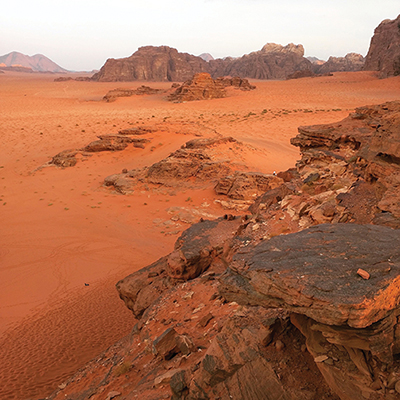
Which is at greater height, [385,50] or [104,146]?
[385,50]

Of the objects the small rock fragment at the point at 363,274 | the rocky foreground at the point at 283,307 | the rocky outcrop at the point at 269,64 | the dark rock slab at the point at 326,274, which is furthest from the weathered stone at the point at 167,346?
the rocky outcrop at the point at 269,64

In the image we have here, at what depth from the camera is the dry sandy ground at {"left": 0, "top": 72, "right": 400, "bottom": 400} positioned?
612cm

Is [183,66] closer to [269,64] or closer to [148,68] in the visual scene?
[148,68]

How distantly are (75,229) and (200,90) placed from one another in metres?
30.3

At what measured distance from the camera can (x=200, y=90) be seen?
37.5 metres

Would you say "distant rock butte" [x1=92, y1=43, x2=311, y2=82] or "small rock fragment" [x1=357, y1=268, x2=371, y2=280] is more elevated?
"distant rock butte" [x1=92, y1=43, x2=311, y2=82]

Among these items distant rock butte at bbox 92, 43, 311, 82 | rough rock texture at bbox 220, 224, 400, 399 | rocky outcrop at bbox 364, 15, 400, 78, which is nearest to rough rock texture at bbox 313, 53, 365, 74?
distant rock butte at bbox 92, 43, 311, 82

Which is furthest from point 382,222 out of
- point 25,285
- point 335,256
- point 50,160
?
point 50,160

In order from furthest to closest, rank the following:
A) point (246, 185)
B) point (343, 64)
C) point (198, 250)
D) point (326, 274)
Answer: point (343, 64), point (246, 185), point (198, 250), point (326, 274)

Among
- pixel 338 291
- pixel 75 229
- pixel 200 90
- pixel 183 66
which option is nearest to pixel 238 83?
pixel 200 90

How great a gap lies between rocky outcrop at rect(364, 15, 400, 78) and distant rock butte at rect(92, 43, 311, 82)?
2196 centimetres

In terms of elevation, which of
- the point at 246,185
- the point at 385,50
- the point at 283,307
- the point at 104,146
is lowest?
the point at 246,185

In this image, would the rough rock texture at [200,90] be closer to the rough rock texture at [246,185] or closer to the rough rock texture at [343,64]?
the rough rock texture at [246,185]

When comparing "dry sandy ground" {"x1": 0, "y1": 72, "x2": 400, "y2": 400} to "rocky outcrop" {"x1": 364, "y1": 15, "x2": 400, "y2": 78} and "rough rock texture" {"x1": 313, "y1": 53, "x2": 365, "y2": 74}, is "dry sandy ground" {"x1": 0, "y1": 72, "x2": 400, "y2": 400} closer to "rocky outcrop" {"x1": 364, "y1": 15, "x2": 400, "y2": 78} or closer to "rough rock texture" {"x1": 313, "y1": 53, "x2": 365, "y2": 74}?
"rocky outcrop" {"x1": 364, "y1": 15, "x2": 400, "y2": 78}
